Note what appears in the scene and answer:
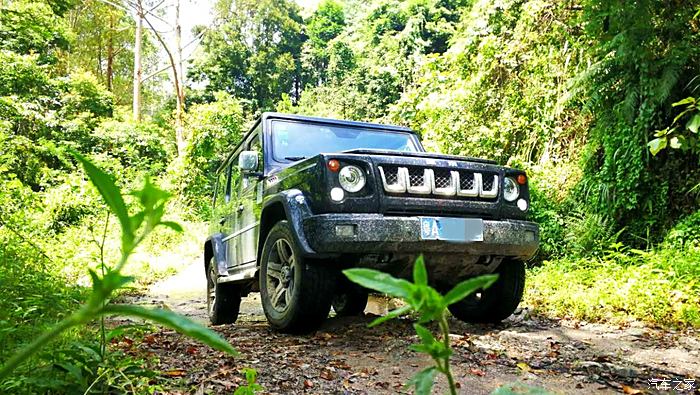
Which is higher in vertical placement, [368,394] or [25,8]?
[25,8]

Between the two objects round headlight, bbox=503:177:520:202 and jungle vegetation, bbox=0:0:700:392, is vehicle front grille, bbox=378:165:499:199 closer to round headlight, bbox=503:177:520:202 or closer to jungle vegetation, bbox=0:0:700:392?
round headlight, bbox=503:177:520:202

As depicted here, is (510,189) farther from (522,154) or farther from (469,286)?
(522,154)

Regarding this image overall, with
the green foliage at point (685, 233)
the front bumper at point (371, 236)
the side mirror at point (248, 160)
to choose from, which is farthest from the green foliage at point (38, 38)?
the green foliage at point (685, 233)

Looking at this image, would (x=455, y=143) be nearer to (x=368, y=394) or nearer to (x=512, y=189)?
(x=512, y=189)

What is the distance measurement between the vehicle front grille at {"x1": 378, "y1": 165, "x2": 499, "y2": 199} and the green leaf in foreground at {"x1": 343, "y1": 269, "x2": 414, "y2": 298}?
2683 mm

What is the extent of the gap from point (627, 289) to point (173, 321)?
5279mm

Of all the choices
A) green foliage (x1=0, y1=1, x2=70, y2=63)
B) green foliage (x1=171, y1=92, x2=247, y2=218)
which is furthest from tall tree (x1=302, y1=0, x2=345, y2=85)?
green foliage (x1=0, y1=1, x2=70, y2=63)

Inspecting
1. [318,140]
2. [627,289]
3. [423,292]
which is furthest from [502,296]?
[423,292]

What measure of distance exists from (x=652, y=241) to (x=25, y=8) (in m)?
13.7

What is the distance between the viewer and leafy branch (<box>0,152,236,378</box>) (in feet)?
1.41

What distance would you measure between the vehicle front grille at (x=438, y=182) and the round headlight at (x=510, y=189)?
0.14 meters

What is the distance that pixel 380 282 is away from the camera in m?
0.56

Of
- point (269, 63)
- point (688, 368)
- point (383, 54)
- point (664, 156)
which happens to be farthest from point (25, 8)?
point (269, 63)

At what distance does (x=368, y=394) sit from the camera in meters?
2.18
